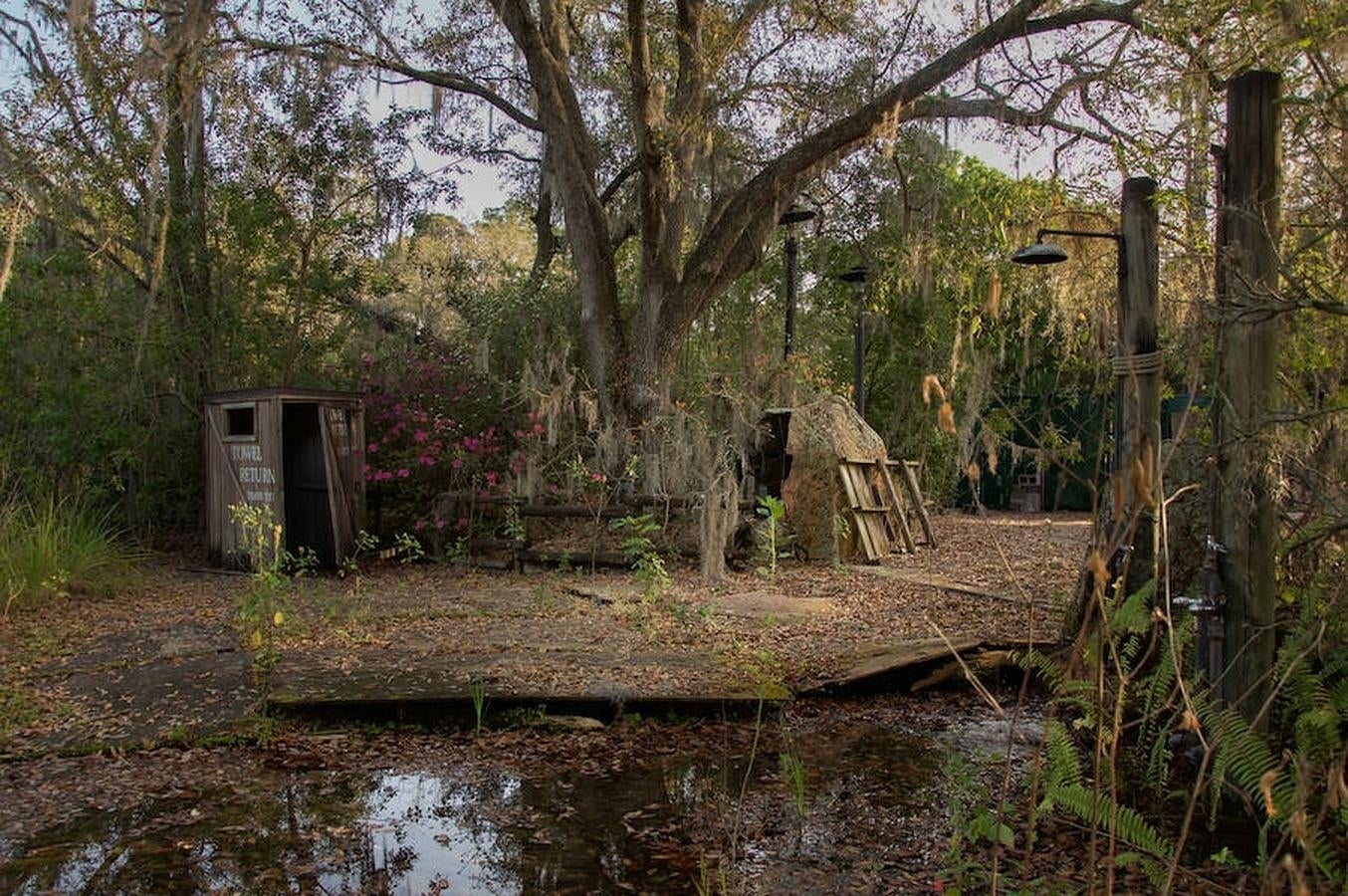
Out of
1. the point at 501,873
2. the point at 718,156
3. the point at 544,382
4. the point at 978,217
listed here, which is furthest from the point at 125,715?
the point at 978,217

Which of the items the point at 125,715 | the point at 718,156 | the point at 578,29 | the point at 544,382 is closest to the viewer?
the point at 125,715

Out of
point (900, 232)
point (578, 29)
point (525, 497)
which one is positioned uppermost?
point (578, 29)

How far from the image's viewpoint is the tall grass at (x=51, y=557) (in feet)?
25.2

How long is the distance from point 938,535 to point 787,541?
3.51 metres

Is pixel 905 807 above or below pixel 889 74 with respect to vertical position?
below

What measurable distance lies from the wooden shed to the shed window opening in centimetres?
1

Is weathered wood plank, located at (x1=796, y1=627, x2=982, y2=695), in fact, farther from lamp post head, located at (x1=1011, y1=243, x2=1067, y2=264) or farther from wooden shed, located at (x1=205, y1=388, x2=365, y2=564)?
wooden shed, located at (x1=205, y1=388, x2=365, y2=564)

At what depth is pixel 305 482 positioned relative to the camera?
438 inches

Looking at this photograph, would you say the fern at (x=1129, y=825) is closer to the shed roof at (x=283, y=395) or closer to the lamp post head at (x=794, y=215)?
the shed roof at (x=283, y=395)

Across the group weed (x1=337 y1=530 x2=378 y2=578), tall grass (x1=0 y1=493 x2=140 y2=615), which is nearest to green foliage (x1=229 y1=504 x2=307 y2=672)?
tall grass (x1=0 y1=493 x2=140 y2=615)

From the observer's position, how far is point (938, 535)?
13.1 m

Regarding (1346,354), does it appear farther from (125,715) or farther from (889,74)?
(889,74)

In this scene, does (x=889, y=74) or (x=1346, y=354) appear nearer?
(x=1346, y=354)

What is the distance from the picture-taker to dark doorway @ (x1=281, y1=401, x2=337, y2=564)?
425 inches
